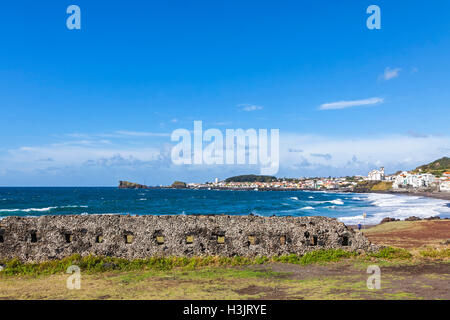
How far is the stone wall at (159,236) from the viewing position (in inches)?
471

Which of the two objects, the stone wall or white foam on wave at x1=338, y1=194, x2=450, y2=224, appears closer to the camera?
the stone wall

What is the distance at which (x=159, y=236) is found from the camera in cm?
1233

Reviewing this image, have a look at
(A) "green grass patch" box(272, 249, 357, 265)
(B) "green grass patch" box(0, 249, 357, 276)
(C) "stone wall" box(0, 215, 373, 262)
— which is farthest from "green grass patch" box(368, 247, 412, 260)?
(B) "green grass patch" box(0, 249, 357, 276)

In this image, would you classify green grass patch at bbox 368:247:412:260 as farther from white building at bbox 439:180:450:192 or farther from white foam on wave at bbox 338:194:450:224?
white building at bbox 439:180:450:192

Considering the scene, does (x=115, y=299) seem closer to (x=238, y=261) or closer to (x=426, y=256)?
(x=238, y=261)

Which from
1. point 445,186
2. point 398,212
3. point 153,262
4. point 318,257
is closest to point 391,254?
point 318,257

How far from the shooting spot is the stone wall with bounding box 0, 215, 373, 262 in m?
12.0

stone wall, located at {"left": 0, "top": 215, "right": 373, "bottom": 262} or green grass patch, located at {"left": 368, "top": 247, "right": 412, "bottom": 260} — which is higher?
stone wall, located at {"left": 0, "top": 215, "right": 373, "bottom": 262}

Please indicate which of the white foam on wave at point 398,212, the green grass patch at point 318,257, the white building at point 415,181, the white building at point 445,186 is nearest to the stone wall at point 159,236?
the green grass patch at point 318,257

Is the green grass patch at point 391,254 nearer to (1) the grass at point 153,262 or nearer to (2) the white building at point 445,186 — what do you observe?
(1) the grass at point 153,262

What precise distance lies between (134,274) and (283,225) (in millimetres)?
5489

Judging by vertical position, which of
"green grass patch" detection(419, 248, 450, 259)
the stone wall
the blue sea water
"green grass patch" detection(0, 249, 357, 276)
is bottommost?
the blue sea water

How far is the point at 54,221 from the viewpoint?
12.2m
